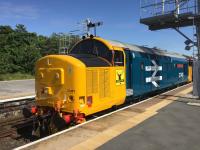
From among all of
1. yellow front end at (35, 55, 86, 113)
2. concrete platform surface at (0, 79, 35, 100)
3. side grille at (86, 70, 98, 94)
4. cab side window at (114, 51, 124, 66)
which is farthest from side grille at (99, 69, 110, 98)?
concrete platform surface at (0, 79, 35, 100)

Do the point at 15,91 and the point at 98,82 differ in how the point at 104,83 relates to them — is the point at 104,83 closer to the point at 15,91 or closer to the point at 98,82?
the point at 98,82

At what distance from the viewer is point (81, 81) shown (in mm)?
9578

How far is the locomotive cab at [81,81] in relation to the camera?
9.52 metres

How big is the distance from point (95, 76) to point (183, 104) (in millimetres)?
5985

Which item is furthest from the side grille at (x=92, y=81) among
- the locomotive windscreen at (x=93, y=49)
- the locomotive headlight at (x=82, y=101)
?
the locomotive windscreen at (x=93, y=49)

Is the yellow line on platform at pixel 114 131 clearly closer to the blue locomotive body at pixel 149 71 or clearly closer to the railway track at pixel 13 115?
the blue locomotive body at pixel 149 71

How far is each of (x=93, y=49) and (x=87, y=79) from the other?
2.13 m

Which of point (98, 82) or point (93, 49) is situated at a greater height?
point (93, 49)

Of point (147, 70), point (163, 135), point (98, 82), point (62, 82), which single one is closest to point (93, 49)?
point (98, 82)

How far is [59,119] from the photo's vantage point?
916 cm

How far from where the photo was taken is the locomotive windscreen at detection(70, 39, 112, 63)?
11.4 m

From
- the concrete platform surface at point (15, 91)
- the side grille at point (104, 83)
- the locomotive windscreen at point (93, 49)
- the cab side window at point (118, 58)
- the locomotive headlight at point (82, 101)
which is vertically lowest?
the concrete platform surface at point (15, 91)

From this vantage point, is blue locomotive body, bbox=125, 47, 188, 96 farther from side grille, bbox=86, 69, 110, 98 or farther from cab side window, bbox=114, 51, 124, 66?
side grille, bbox=86, 69, 110, 98

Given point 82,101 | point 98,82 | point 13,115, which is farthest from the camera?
point 13,115
